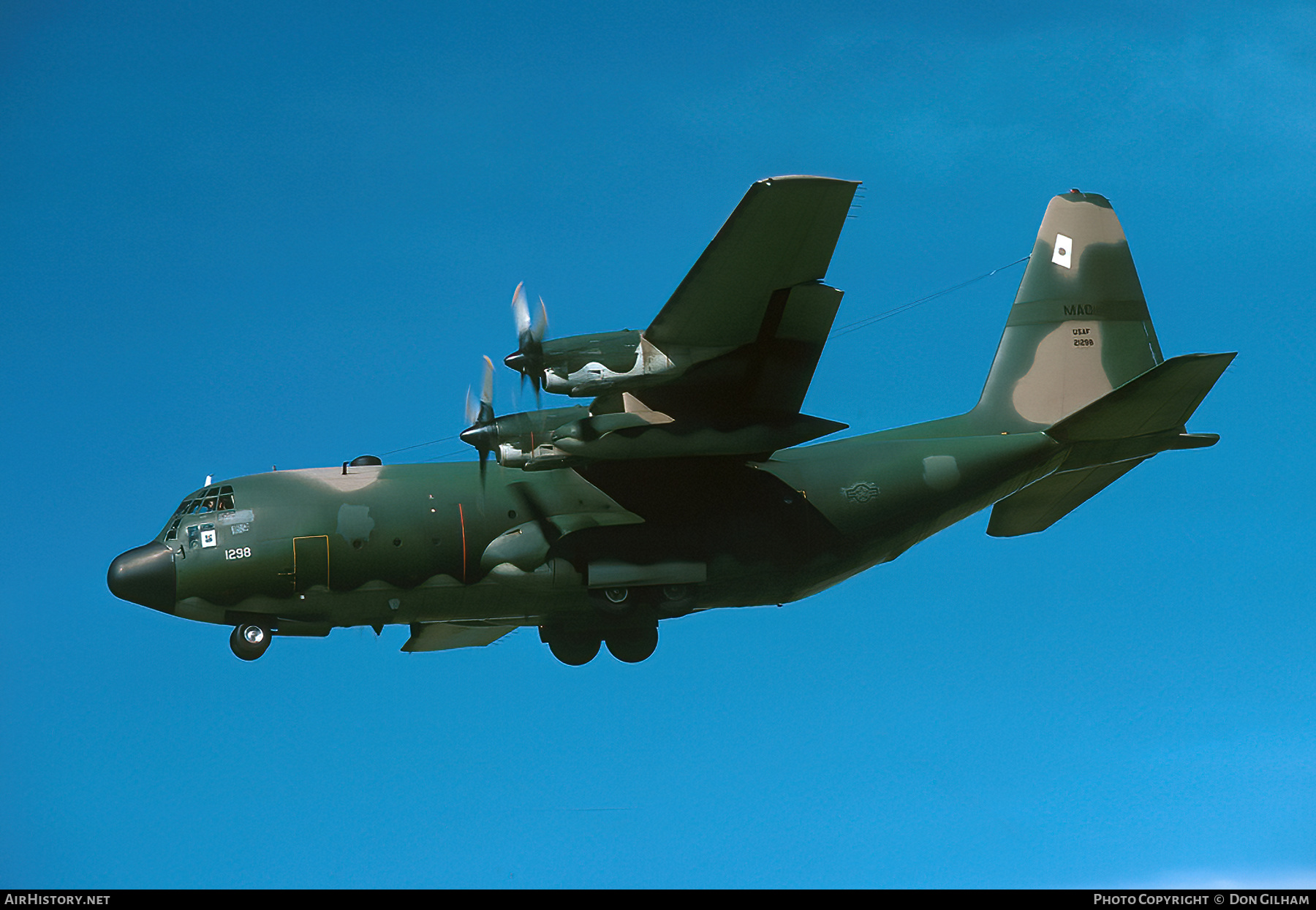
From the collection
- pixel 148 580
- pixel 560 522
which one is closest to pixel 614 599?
pixel 560 522

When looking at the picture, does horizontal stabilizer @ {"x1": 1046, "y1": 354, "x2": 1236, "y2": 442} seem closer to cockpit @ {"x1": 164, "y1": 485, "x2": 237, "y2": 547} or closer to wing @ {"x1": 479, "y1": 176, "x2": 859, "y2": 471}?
wing @ {"x1": 479, "y1": 176, "x2": 859, "y2": 471}

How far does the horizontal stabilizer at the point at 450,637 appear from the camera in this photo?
21.7m

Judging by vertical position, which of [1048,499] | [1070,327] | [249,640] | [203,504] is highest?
[1070,327]

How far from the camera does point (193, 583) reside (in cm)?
1858

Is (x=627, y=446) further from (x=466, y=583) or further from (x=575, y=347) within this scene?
(x=466, y=583)

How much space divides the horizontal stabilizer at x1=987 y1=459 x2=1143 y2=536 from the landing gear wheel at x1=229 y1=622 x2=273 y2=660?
11697 mm

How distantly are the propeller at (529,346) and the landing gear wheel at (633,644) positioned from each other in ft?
14.1

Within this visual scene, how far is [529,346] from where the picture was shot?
1766cm

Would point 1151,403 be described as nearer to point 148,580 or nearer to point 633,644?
point 633,644

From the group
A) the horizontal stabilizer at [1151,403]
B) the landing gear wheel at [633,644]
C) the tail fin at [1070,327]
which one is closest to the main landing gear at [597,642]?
the landing gear wheel at [633,644]

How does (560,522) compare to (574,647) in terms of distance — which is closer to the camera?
(560,522)

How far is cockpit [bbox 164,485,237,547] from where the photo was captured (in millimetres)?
18980

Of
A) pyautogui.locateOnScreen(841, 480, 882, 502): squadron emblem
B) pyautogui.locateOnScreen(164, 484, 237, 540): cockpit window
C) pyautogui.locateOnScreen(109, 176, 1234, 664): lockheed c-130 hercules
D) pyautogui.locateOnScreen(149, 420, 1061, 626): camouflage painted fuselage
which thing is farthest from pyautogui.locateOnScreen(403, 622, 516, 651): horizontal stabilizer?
pyautogui.locateOnScreen(841, 480, 882, 502): squadron emblem

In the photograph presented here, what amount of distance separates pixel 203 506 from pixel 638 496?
20.3 ft
